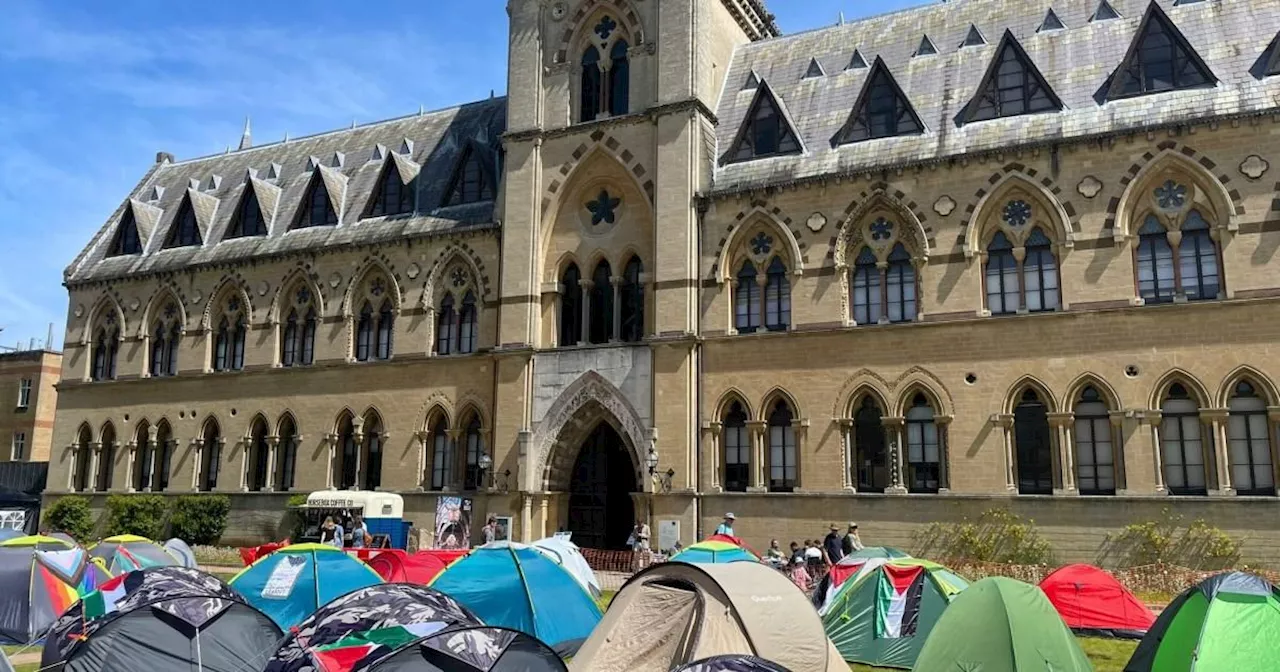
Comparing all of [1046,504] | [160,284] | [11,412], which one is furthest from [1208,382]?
[11,412]

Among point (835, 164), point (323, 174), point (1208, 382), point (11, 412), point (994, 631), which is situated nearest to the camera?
point (994, 631)

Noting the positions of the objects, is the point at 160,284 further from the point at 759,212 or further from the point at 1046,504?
the point at 1046,504

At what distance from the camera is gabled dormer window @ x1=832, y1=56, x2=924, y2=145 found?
2734 centimetres

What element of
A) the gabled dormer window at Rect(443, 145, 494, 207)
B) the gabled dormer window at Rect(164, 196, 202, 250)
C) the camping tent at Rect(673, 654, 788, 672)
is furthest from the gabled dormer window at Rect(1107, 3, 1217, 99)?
the gabled dormer window at Rect(164, 196, 202, 250)

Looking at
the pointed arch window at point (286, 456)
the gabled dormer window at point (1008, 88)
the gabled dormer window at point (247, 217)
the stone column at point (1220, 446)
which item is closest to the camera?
the stone column at point (1220, 446)

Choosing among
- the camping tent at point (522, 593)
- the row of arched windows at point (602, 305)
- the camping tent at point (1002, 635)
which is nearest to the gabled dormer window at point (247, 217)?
the row of arched windows at point (602, 305)

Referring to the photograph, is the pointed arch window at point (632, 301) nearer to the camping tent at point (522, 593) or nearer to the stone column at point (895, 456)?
the stone column at point (895, 456)

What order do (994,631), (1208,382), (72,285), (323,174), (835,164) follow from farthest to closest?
(72,285), (323,174), (835,164), (1208,382), (994,631)

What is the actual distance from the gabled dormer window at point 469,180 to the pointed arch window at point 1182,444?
21.2 metres

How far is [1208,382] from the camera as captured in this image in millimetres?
22031

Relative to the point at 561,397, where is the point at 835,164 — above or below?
above

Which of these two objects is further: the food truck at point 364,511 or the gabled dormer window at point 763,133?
the food truck at point 364,511

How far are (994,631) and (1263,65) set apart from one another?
61.9 feet

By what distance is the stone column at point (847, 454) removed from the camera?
25.5m
